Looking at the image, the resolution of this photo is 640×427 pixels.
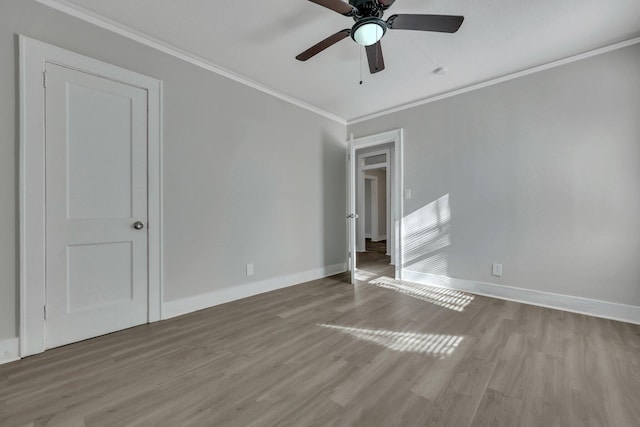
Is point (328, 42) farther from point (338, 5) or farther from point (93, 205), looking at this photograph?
point (93, 205)

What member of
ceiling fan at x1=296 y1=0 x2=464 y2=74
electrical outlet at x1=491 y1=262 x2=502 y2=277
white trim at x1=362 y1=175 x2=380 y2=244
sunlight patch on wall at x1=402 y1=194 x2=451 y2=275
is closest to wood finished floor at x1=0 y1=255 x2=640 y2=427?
electrical outlet at x1=491 y1=262 x2=502 y2=277

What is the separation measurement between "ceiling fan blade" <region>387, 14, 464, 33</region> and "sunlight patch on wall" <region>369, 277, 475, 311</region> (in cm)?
248

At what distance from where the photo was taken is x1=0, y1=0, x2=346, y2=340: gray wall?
180 cm

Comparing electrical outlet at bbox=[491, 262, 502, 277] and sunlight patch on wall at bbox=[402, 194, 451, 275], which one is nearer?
electrical outlet at bbox=[491, 262, 502, 277]

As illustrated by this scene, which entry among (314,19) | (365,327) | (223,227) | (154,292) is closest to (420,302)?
(365,327)

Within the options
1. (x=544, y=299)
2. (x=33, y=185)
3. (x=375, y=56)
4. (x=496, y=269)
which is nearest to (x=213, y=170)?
(x=33, y=185)

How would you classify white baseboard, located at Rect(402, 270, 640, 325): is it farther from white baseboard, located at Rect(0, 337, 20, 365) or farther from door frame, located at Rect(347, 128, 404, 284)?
white baseboard, located at Rect(0, 337, 20, 365)

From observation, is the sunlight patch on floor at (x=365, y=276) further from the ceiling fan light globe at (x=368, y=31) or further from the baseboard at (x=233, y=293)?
the ceiling fan light globe at (x=368, y=31)

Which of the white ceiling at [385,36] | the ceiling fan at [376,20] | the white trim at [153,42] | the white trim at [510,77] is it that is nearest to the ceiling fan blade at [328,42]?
the ceiling fan at [376,20]

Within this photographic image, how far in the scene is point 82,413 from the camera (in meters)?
1.33

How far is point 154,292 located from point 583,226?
4107 mm

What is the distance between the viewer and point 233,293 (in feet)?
9.84

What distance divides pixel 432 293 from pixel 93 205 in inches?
139

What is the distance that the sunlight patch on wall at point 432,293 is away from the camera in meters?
2.92
